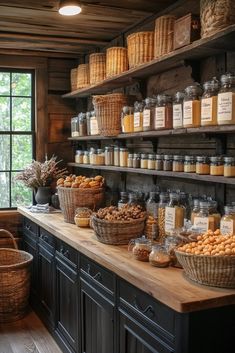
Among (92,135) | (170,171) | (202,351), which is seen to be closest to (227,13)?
(170,171)

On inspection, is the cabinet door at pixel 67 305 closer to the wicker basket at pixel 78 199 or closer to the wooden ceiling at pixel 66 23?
the wicker basket at pixel 78 199

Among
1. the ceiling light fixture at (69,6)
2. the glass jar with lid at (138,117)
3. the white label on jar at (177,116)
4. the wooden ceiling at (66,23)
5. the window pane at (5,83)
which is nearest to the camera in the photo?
the white label on jar at (177,116)

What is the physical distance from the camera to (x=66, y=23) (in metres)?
3.39

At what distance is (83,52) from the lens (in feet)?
14.1

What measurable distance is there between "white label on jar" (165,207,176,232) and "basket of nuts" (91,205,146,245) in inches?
6.7

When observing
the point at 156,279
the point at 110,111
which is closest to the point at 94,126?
the point at 110,111

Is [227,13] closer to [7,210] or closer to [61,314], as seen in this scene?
[61,314]

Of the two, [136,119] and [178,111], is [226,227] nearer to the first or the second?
[178,111]

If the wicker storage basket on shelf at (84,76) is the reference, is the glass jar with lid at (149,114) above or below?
below

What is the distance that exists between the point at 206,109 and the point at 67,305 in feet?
5.34

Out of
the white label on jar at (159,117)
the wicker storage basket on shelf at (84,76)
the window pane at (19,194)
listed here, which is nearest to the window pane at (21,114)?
the window pane at (19,194)

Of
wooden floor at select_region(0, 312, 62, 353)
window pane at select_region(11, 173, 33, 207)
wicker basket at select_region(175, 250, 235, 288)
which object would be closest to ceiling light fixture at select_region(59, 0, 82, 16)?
wicker basket at select_region(175, 250, 235, 288)

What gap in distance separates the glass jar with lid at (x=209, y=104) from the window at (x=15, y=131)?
8.70ft

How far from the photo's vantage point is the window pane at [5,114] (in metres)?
4.41
